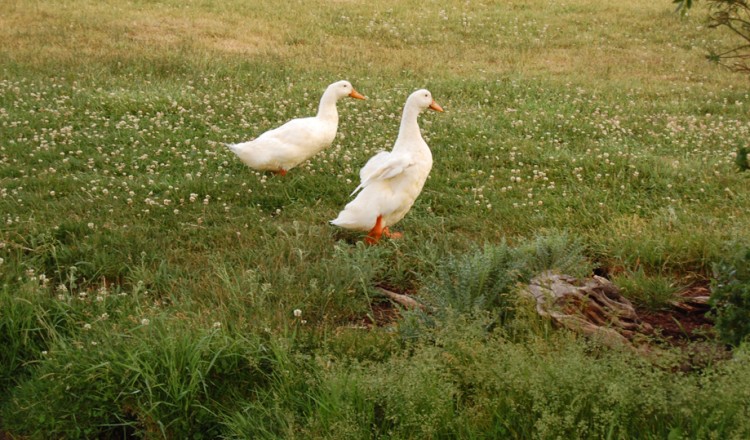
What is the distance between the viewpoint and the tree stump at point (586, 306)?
4660 millimetres

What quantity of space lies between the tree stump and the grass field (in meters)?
0.11

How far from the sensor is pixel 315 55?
44.2ft

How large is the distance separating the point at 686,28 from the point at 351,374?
13.6m

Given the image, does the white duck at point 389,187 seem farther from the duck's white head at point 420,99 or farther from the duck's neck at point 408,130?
the duck's white head at point 420,99

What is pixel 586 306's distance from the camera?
15.9 ft

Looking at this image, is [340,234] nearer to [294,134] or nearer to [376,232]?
[376,232]

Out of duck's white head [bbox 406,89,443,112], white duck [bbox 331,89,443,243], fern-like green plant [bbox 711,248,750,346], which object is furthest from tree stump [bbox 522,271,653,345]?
duck's white head [bbox 406,89,443,112]

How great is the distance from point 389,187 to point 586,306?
2.15 m

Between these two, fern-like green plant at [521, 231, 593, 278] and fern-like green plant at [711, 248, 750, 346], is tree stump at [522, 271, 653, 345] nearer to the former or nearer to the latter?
fern-like green plant at [521, 231, 593, 278]

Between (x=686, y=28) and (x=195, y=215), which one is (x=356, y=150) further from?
(x=686, y=28)

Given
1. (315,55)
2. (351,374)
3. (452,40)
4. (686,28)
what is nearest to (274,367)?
(351,374)

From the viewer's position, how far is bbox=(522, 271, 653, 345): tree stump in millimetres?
4660

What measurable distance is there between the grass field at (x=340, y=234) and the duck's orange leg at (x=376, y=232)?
4.4 inches

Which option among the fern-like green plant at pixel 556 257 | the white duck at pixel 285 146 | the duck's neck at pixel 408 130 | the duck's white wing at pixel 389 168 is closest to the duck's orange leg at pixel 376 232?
the duck's white wing at pixel 389 168
